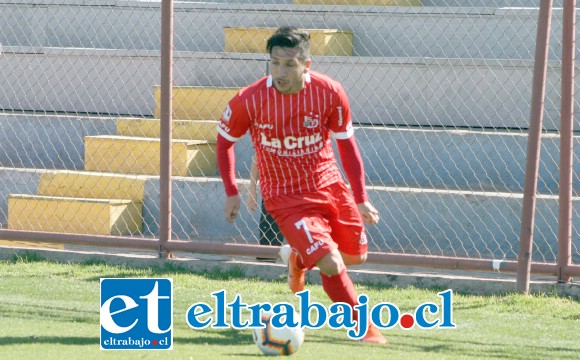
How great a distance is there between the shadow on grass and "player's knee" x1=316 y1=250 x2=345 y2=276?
1.24 metres

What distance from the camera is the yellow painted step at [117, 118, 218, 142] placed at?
1065 centimetres

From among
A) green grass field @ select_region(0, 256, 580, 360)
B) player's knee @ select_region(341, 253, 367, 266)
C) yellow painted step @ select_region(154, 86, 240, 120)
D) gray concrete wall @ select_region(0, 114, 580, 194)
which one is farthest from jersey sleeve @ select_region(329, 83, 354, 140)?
yellow painted step @ select_region(154, 86, 240, 120)

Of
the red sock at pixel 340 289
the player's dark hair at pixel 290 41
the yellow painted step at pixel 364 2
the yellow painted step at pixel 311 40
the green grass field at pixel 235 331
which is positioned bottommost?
the green grass field at pixel 235 331

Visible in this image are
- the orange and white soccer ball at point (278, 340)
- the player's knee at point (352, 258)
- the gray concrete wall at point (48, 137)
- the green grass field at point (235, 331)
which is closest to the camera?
the orange and white soccer ball at point (278, 340)

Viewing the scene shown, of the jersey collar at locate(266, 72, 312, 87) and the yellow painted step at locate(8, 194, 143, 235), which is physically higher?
the jersey collar at locate(266, 72, 312, 87)

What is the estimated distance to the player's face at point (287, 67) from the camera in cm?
600

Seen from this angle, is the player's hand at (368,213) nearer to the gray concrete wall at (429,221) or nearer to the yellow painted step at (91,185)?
the gray concrete wall at (429,221)

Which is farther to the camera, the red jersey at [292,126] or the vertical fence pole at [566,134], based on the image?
the vertical fence pole at [566,134]

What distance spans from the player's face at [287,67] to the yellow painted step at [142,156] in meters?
4.19

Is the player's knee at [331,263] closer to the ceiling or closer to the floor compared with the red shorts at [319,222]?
closer to the floor

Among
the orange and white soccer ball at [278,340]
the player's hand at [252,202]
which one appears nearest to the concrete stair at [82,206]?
the player's hand at [252,202]

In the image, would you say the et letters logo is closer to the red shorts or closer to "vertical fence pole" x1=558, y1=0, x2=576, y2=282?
the red shorts

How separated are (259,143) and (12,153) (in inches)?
230

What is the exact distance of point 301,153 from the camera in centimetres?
630
